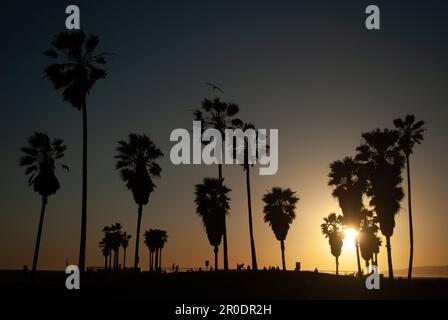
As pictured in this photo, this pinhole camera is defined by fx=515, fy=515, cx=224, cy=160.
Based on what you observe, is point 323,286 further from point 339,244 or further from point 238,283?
point 339,244

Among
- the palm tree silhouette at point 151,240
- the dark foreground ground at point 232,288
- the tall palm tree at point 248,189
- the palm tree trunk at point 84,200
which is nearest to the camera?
the dark foreground ground at point 232,288

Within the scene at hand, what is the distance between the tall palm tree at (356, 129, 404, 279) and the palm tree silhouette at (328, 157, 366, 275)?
1.90 metres

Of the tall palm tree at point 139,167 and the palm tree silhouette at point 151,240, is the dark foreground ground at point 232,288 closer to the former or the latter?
the tall palm tree at point 139,167

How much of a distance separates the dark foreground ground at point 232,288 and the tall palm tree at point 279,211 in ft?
62.8

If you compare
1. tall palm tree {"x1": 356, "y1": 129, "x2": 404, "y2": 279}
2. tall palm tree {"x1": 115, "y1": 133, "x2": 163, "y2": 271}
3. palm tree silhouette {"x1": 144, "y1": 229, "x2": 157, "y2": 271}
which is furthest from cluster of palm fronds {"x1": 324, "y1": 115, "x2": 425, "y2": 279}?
palm tree silhouette {"x1": 144, "y1": 229, "x2": 157, "y2": 271}

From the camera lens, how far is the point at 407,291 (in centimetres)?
3900

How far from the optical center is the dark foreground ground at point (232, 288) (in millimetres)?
32812

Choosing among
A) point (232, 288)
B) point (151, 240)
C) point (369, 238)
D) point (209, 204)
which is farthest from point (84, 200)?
point (151, 240)

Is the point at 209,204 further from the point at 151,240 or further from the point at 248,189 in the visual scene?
the point at 151,240

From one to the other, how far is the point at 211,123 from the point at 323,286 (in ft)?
58.7

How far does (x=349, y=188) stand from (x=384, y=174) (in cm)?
514

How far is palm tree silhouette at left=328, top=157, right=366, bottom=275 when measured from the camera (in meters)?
52.4

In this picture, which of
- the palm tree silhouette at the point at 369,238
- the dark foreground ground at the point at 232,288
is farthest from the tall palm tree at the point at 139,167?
the palm tree silhouette at the point at 369,238
